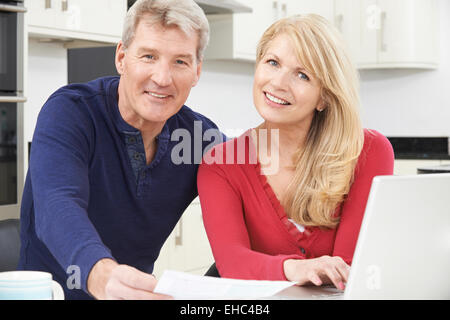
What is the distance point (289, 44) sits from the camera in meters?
1.65

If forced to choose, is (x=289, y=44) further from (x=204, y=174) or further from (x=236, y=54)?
(x=236, y=54)

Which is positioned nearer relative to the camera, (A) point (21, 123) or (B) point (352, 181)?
(B) point (352, 181)

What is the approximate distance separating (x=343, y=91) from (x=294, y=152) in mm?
209

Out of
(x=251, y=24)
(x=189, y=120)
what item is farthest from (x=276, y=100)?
(x=251, y=24)

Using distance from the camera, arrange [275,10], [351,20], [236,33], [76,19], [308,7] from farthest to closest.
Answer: [351,20]
[308,7]
[275,10]
[236,33]
[76,19]

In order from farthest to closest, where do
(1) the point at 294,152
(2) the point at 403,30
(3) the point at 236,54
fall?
(2) the point at 403,30, (3) the point at 236,54, (1) the point at 294,152

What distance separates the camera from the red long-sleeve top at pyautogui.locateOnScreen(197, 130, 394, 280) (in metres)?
1.55

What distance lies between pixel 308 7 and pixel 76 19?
83.3 inches

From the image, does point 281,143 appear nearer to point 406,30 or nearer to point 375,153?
point 375,153

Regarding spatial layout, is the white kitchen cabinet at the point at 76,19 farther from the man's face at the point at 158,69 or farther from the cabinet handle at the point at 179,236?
the man's face at the point at 158,69

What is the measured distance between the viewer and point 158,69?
158 centimetres

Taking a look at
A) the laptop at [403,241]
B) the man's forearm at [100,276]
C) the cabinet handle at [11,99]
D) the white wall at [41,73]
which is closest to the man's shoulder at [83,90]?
→ the man's forearm at [100,276]
